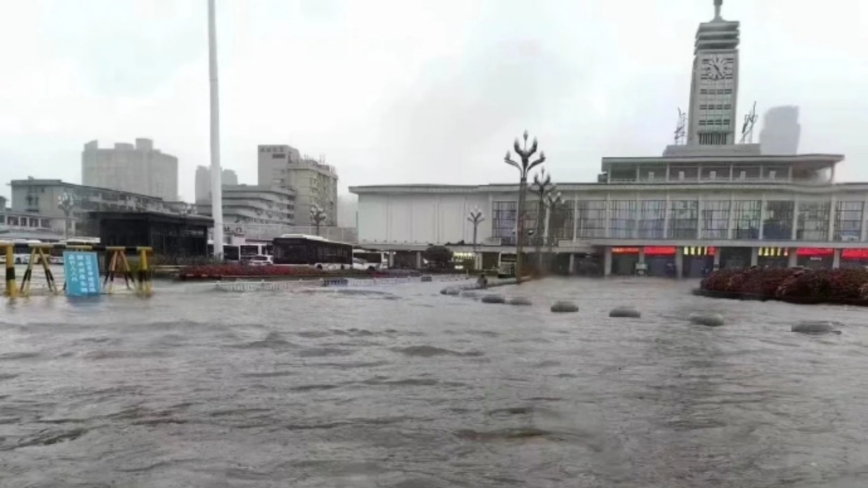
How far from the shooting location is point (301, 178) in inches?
4464

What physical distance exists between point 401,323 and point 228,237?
52990 millimetres

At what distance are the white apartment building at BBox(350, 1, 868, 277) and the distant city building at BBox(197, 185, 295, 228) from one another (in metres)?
26.6

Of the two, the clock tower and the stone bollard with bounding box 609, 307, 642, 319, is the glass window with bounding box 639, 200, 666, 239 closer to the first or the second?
the clock tower

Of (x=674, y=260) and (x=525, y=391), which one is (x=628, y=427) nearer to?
(x=525, y=391)

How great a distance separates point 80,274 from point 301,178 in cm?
10138

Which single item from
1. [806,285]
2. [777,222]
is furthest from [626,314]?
[777,222]

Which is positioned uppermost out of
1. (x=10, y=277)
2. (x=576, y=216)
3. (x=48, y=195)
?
(x=48, y=195)

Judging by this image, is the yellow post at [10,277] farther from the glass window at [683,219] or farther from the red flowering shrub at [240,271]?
the glass window at [683,219]

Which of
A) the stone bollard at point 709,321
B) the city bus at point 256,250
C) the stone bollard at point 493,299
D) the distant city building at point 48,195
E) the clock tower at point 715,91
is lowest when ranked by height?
the city bus at point 256,250

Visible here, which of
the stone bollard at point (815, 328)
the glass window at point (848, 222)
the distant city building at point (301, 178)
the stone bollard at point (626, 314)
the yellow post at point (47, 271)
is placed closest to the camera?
the stone bollard at point (815, 328)

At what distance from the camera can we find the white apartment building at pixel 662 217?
58969 mm

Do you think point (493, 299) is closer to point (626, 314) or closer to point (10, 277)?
point (626, 314)

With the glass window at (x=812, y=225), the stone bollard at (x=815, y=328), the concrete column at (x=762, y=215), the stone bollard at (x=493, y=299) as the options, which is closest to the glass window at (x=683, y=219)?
the concrete column at (x=762, y=215)

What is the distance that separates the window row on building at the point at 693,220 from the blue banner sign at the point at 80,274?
43.4 meters
